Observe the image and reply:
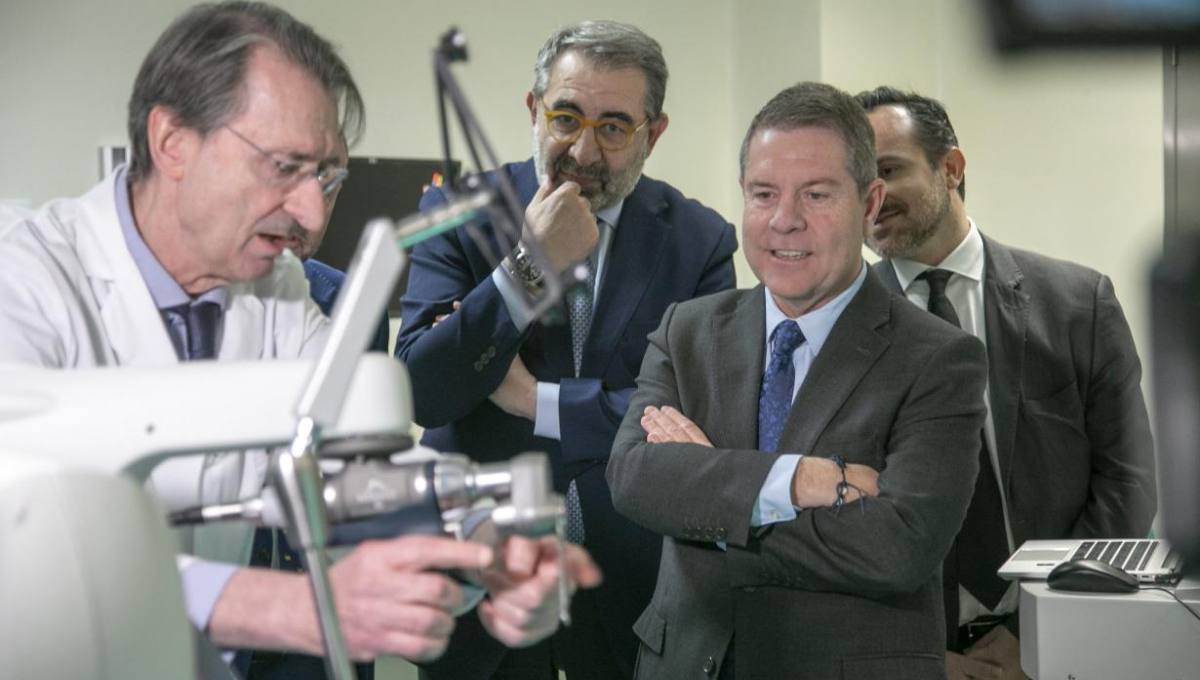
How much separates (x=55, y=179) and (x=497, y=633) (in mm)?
3789

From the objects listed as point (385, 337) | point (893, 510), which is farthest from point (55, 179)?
point (893, 510)

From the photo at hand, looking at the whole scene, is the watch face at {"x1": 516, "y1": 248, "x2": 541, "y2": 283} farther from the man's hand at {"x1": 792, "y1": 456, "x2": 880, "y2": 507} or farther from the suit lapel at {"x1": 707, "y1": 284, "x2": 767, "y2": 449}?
the man's hand at {"x1": 792, "y1": 456, "x2": 880, "y2": 507}

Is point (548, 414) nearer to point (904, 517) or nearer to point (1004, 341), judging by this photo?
point (904, 517)

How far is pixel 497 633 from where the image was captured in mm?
1179

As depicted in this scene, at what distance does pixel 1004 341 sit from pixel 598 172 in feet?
2.84

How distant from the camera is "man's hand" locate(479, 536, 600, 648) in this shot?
112 cm

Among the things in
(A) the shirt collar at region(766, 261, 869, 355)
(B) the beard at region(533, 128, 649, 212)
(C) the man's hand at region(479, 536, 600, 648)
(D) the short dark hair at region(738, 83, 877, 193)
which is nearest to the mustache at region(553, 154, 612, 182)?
(B) the beard at region(533, 128, 649, 212)

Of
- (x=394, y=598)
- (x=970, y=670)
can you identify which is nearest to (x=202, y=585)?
(x=394, y=598)

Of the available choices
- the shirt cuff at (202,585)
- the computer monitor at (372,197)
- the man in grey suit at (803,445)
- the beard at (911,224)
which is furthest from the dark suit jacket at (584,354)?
the computer monitor at (372,197)

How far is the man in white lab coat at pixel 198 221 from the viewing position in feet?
4.29

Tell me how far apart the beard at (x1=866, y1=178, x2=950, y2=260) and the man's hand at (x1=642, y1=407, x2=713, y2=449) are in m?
0.69

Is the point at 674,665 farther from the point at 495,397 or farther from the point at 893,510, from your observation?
the point at 495,397

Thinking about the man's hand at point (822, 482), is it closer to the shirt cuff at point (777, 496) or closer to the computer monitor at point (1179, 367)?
the shirt cuff at point (777, 496)

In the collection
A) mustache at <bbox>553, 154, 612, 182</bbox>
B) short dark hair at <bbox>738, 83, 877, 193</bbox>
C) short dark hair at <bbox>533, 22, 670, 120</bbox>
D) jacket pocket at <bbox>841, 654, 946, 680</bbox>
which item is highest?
short dark hair at <bbox>533, 22, 670, 120</bbox>
